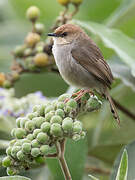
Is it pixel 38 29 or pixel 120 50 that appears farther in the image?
pixel 38 29

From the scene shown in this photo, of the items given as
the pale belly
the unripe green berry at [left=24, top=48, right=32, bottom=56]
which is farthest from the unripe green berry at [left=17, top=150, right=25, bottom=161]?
the unripe green berry at [left=24, top=48, right=32, bottom=56]

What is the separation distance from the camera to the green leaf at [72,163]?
218cm

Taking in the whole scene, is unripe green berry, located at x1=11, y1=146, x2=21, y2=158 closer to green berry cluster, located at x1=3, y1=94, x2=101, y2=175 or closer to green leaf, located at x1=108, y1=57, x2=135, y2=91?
green berry cluster, located at x1=3, y1=94, x2=101, y2=175

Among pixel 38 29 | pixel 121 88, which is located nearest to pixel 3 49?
pixel 38 29

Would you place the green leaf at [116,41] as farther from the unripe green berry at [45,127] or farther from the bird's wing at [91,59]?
the unripe green berry at [45,127]

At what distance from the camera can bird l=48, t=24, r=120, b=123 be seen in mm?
2197

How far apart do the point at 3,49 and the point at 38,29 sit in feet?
3.59

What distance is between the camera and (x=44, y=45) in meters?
2.67

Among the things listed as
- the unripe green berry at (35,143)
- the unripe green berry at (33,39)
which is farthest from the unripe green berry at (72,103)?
the unripe green berry at (33,39)

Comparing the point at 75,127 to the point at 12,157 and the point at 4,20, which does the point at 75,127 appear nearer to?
the point at 12,157

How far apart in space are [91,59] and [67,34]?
0.74ft

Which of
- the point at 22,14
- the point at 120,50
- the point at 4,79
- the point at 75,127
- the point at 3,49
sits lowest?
the point at 75,127

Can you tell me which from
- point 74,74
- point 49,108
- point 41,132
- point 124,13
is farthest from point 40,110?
point 124,13

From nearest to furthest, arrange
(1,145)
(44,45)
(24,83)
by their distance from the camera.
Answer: (1,145) → (44,45) → (24,83)
